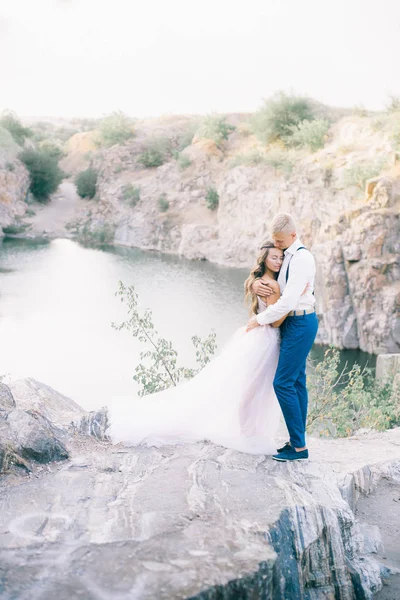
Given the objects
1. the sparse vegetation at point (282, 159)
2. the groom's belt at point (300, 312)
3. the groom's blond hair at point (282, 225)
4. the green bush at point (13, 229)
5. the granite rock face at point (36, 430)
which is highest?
the sparse vegetation at point (282, 159)

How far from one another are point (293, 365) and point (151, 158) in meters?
32.5

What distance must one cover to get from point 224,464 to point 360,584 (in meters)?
1.06

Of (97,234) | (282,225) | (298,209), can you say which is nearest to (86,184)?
(97,234)

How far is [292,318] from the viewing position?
13.2 ft

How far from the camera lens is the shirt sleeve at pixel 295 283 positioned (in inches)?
152

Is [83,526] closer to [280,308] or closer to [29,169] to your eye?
[280,308]

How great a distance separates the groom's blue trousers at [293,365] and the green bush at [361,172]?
54.6 ft

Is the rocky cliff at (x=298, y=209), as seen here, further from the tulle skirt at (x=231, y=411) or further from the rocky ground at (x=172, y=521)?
the tulle skirt at (x=231, y=411)

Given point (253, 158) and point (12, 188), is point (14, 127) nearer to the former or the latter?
point (12, 188)

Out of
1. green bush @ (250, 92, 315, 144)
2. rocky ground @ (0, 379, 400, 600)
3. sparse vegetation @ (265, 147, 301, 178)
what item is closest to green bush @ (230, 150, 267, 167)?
sparse vegetation @ (265, 147, 301, 178)

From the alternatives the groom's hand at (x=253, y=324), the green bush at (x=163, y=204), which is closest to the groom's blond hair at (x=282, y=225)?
the groom's hand at (x=253, y=324)

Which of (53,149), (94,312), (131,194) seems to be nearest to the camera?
(94,312)

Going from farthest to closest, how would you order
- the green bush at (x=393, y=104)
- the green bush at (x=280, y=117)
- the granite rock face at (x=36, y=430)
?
the green bush at (x=280, y=117), the green bush at (x=393, y=104), the granite rock face at (x=36, y=430)

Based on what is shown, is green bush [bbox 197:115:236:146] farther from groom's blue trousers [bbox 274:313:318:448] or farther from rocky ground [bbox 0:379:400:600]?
groom's blue trousers [bbox 274:313:318:448]
